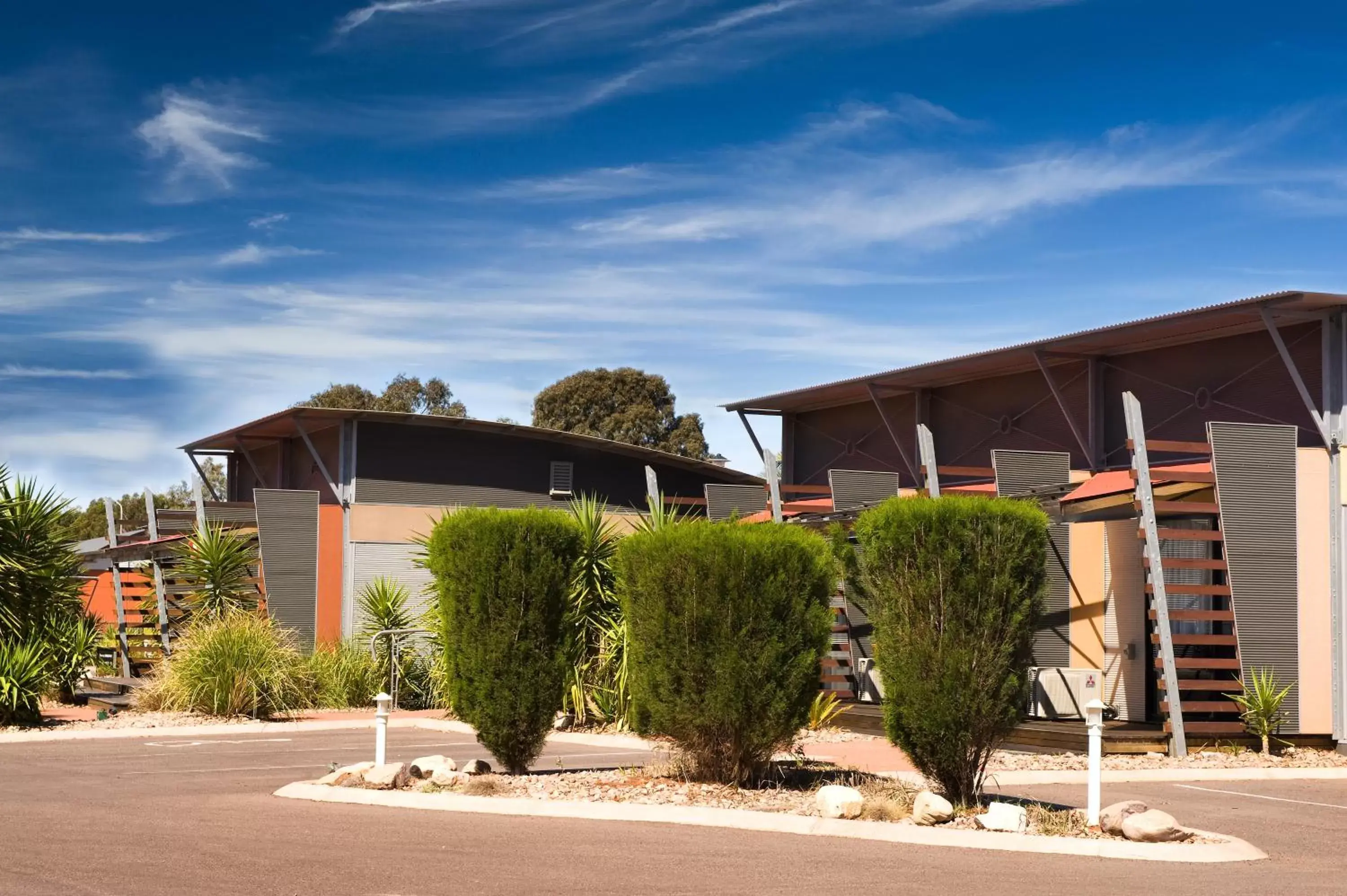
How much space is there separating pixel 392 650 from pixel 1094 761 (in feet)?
49.9

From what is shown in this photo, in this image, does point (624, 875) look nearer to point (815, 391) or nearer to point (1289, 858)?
point (1289, 858)

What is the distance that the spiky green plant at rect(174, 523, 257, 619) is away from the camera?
24234mm

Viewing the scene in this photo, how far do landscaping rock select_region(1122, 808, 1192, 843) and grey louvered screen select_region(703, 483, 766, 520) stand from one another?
13788 millimetres

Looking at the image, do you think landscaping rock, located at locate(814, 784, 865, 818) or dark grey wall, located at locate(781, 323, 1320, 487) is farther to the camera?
dark grey wall, located at locate(781, 323, 1320, 487)

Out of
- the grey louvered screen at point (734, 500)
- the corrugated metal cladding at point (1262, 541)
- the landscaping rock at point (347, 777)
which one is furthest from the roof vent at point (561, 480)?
the landscaping rock at point (347, 777)

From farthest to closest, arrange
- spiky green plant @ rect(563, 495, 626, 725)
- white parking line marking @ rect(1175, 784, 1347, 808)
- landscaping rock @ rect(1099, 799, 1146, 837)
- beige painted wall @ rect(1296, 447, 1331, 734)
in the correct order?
spiky green plant @ rect(563, 495, 626, 725) < beige painted wall @ rect(1296, 447, 1331, 734) < white parking line marking @ rect(1175, 784, 1347, 808) < landscaping rock @ rect(1099, 799, 1146, 837)

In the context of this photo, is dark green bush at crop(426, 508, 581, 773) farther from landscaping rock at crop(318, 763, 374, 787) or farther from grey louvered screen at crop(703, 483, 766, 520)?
grey louvered screen at crop(703, 483, 766, 520)

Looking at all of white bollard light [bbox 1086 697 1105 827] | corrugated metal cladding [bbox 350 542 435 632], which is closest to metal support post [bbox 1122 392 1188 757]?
white bollard light [bbox 1086 697 1105 827]

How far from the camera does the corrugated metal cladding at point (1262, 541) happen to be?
1689 centimetres

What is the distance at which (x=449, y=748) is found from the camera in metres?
17.2

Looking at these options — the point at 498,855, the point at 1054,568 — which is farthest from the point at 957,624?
the point at 1054,568

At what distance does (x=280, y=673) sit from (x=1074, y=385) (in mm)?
12542

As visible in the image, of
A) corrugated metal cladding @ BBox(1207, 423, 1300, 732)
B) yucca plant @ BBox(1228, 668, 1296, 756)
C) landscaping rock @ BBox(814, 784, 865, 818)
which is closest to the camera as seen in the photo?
landscaping rock @ BBox(814, 784, 865, 818)

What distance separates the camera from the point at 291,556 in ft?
A: 85.4
